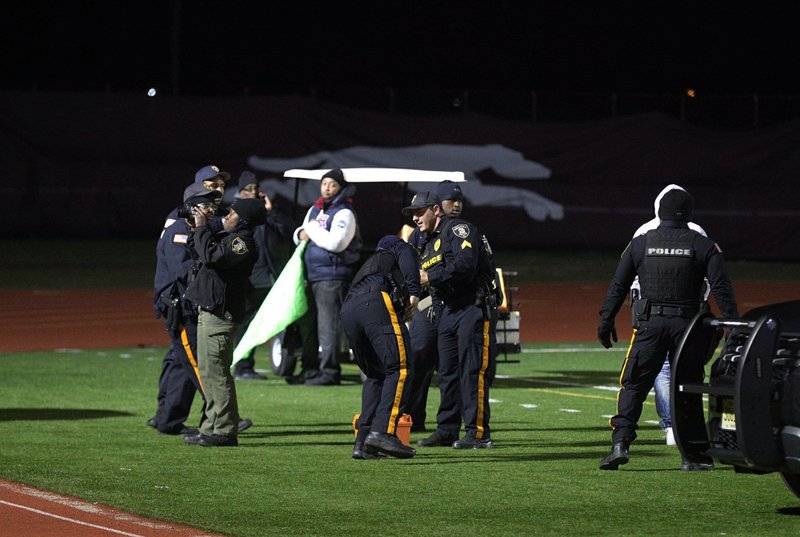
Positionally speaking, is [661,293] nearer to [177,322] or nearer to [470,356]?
[470,356]

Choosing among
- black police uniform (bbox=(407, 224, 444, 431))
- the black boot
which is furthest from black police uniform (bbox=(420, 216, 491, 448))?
the black boot

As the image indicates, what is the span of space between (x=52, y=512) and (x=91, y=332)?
44.9ft

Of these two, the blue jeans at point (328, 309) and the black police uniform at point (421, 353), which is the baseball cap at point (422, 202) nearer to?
the black police uniform at point (421, 353)

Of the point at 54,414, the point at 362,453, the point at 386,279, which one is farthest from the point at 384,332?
the point at 54,414

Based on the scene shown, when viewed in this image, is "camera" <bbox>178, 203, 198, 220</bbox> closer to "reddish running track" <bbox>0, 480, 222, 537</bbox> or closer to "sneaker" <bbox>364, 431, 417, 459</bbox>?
"sneaker" <bbox>364, 431, 417, 459</bbox>

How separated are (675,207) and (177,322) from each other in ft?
13.5

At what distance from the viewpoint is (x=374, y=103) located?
4119 cm

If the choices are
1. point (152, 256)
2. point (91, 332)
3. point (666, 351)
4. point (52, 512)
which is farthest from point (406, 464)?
point (152, 256)

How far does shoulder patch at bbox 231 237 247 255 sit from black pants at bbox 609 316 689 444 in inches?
114

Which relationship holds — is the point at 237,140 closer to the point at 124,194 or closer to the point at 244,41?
the point at 124,194

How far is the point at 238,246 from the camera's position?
39.1ft

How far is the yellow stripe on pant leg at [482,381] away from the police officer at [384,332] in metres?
0.80

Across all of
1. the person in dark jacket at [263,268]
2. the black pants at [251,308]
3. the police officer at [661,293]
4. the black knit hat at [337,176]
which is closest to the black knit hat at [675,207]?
the police officer at [661,293]

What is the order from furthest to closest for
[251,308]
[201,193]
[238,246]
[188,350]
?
[251,308] → [188,350] → [201,193] → [238,246]
